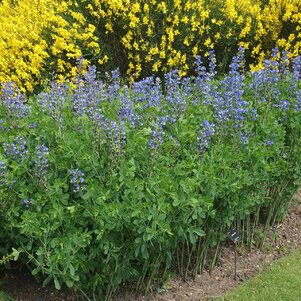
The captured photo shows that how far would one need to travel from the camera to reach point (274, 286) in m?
3.58

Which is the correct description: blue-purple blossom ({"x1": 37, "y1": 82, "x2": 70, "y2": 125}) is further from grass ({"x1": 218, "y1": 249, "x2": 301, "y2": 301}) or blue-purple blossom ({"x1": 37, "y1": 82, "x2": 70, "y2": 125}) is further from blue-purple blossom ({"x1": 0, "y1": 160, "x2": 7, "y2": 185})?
grass ({"x1": 218, "y1": 249, "x2": 301, "y2": 301})

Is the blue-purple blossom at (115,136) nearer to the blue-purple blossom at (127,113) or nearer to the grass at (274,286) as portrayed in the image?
the blue-purple blossom at (127,113)

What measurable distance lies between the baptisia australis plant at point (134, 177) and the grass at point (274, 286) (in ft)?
1.02

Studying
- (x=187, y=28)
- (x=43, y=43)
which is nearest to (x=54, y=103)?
(x=43, y=43)

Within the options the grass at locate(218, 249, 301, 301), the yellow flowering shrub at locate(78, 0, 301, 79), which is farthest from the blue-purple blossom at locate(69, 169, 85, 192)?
the yellow flowering shrub at locate(78, 0, 301, 79)

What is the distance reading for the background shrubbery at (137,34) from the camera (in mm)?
5984

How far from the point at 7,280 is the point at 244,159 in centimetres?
181

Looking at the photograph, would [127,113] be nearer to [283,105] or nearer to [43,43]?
[283,105]

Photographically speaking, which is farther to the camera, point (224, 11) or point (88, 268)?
point (224, 11)

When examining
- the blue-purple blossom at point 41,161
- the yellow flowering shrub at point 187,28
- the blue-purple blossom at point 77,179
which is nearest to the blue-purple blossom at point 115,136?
the blue-purple blossom at point 77,179

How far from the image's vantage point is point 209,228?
3459mm

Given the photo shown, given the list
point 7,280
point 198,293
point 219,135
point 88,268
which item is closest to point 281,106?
point 219,135

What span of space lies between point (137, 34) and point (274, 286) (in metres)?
3.60

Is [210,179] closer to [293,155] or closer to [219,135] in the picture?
[219,135]
